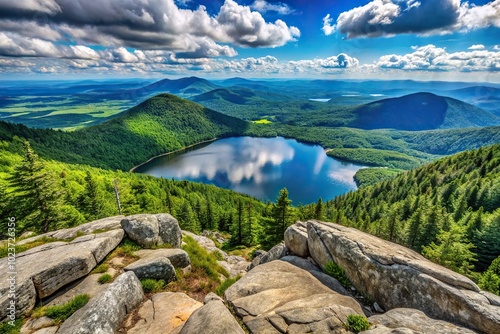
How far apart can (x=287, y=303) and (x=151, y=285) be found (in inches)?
328

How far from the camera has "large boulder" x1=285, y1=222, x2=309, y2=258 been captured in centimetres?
2044

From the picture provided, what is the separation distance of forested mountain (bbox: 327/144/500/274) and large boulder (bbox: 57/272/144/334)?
24152mm

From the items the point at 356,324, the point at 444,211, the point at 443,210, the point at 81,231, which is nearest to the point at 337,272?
the point at 356,324

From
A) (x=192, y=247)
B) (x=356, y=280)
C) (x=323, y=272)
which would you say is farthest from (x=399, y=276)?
(x=192, y=247)

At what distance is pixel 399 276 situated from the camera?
1322 cm

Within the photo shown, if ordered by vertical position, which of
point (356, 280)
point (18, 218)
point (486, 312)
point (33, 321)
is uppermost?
point (486, 312)

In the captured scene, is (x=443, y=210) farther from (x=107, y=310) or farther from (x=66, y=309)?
(x=66, y=309)

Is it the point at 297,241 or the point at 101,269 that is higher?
the point at 101,269

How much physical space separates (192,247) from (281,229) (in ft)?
69.8

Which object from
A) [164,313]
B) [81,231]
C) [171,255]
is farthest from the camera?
[81,231]

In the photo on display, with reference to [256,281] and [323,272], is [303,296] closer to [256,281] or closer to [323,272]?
[256,281]

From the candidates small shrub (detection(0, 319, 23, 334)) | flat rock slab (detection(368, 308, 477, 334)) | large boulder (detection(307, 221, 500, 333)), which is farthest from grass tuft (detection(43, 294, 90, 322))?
large boulder (detection(307, 221, 500, 333))

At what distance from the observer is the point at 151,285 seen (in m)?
14.3


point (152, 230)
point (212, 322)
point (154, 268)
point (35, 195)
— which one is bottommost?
point (35, 195)
